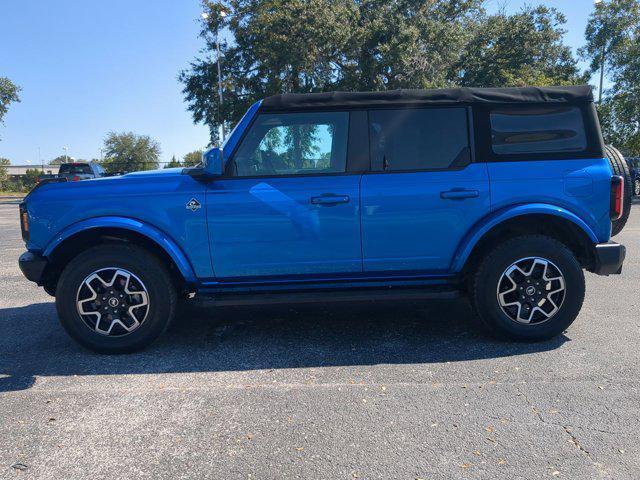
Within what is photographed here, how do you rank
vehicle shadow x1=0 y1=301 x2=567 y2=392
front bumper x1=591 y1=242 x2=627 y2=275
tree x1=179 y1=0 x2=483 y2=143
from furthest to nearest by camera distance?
tree x1=179 y1=0 x2=483 y2=143
front bumper x1=591 y1=242 x2=627 y2=275
vehicle shadow x1=0 y1=301 x2=567 y2=392

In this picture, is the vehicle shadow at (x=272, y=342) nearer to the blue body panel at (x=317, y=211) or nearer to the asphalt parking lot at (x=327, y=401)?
the asphalt parking lot at (x=327, y=401)

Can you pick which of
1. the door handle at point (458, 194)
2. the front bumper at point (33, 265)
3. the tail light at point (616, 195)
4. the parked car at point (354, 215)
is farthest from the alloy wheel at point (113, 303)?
the tail light at point (616, 195)

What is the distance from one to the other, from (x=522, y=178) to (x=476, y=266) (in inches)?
32.3

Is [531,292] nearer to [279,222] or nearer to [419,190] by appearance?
[419,190]

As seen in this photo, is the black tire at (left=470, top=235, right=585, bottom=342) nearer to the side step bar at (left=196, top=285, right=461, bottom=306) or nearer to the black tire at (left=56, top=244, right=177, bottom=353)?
the side step bar at (left=196, top=285, right=461, bottom=306)

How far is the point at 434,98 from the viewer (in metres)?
4.17

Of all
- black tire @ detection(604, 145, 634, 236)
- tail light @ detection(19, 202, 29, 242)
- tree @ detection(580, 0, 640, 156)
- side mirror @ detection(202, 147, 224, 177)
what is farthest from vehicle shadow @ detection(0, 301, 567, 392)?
tree @ detection(580, 0, 640, 156)

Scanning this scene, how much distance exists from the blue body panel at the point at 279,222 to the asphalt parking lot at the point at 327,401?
77 cm

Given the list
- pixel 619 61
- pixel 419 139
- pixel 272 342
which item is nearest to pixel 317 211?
pixel 419 139

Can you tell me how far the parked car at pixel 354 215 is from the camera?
3996 mm

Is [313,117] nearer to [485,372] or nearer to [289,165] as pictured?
[289,165]

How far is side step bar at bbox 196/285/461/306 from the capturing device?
405 centimetres

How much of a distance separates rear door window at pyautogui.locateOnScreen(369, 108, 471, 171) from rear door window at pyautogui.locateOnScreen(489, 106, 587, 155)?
0.28m

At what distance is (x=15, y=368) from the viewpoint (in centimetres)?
385
